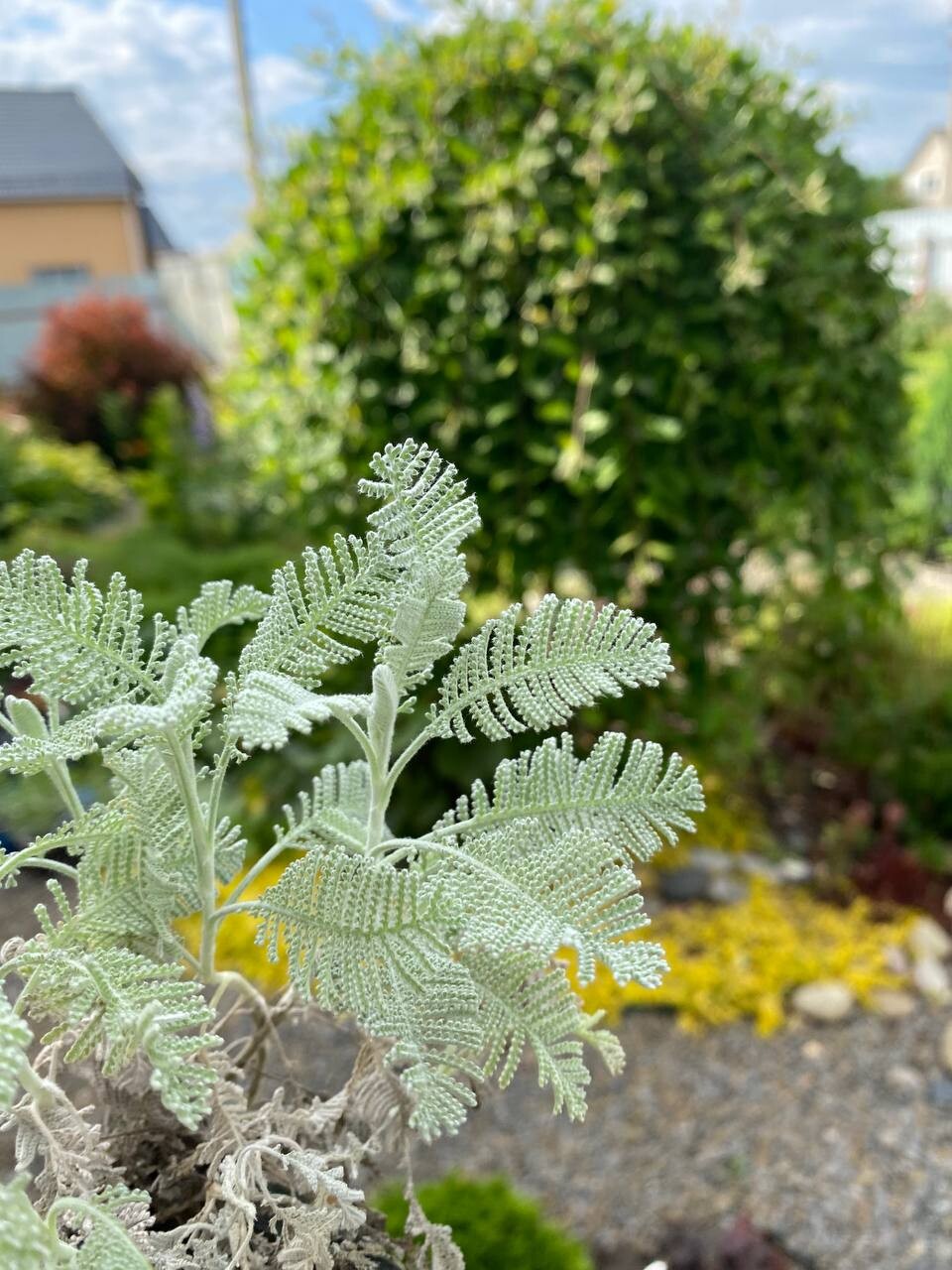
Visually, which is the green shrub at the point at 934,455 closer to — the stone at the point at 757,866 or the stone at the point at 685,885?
the stone at the point at 757,866

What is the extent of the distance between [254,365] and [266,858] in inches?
84.0

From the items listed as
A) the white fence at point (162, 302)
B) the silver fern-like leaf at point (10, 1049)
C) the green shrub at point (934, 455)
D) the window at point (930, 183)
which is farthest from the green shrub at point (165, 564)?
the window at point (930, 183)

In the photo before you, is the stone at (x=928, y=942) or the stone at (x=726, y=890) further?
the stone at (x=726, y=890)

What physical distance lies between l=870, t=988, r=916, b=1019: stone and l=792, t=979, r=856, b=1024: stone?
5 cm

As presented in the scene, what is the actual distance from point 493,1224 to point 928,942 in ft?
4.94

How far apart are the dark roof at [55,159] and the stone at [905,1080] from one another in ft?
10.8

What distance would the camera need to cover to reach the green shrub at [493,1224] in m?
0.93

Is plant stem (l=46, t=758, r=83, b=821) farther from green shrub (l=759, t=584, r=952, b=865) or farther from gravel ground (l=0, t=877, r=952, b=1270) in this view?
green shrub (l=759, t=584, r=952, b=865)

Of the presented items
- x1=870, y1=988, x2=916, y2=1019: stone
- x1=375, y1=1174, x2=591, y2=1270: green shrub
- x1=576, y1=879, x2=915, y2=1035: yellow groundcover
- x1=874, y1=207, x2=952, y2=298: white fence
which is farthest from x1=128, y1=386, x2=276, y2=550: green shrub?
x1=874, y1=207, x2=952, y2=298: white fence

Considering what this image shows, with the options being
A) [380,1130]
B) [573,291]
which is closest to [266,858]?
[380,1130]

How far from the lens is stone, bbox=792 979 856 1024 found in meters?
2.03

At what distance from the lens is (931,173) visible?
12.1 meters

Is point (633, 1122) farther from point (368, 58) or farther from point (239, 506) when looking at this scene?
point (239, 506)

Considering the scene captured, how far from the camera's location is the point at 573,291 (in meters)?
1.96
